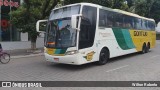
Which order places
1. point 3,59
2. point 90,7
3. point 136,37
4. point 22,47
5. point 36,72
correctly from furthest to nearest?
point 22,47
point 136,37
point 3,59
point 90,7
point 36,72

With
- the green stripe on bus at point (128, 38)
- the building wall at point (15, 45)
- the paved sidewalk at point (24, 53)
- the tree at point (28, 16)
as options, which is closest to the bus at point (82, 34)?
the green stripe on bus at point (128, 38)

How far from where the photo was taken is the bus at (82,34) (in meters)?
10.7

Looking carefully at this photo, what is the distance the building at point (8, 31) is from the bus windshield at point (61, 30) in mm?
10718

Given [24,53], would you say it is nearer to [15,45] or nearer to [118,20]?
[15,45]

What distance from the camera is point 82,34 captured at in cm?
1103

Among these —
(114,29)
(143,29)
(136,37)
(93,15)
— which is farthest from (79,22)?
(143,29)

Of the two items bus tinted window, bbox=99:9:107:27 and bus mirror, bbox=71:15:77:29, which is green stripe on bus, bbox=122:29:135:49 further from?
bus mirror, bbox=71:15:77:29

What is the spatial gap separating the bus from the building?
10.8 meters

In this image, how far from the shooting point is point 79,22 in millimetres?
10852

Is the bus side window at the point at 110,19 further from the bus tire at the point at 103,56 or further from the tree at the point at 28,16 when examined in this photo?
the tree at the point at 28,16

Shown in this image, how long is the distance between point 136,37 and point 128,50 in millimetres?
1864

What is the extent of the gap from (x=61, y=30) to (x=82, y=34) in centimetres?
101

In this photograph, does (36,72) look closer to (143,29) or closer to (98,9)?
(98,9)

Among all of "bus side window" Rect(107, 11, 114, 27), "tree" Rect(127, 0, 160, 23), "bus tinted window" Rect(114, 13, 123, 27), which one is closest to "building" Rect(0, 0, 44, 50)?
"bus tinted window" Rect(114, 13, 123, 27)
